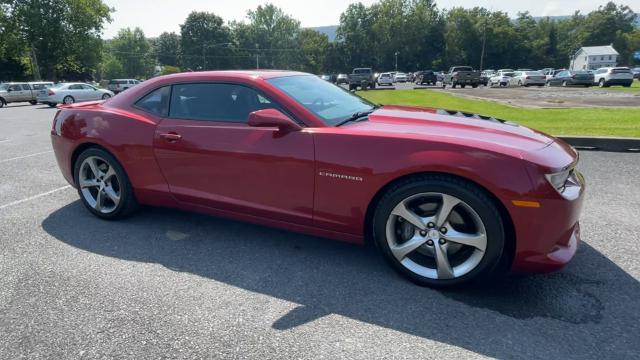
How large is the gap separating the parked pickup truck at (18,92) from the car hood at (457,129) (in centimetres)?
2731

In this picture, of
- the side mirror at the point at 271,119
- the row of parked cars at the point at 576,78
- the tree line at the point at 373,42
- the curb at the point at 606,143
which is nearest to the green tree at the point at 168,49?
the tree line at the point at 373,42

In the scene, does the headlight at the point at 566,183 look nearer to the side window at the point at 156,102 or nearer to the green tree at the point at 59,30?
the side window at the point at 156,102

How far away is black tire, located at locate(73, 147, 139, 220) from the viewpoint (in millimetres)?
3760

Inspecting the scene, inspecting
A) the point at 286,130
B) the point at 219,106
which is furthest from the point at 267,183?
the point at 219,106

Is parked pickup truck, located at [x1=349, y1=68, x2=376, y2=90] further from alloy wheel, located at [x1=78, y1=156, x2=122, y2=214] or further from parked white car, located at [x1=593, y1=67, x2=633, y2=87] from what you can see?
alloy wheel, located at [x1=78, y1=156, x2=122, y2=214]

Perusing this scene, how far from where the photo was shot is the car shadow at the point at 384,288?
224cm

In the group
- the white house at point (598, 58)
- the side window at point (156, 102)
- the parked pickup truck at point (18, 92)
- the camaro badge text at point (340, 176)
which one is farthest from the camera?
the white house at point (598, 58)

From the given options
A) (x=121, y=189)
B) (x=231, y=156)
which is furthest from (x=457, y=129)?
(x=121, y=189)

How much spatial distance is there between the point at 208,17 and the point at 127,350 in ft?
314

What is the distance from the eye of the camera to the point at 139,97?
3.75 meters

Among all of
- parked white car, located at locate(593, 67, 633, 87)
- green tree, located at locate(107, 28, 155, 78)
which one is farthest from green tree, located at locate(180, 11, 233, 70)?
parked white car, located at locate(593, 67, 633, 87)

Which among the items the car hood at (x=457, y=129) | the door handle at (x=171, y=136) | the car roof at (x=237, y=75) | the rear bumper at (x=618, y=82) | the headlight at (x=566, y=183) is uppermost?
the car roof at (x=237, y=75)

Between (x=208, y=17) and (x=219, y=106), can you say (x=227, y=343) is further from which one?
(x=208, y=17)

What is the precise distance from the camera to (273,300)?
102 inches
